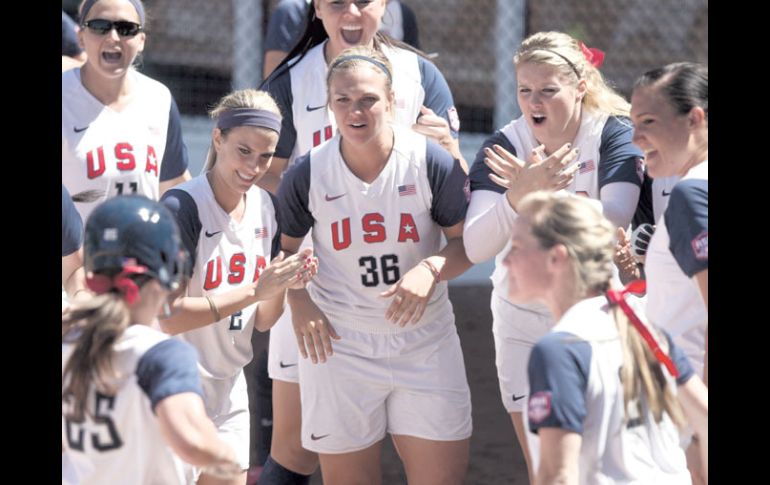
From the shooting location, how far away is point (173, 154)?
4527 mm

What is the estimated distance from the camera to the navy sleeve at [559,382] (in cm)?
251

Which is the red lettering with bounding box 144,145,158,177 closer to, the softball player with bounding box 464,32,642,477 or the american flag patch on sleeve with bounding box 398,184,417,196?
the american flag patch on sleeve with bounding box 398,184,417,196

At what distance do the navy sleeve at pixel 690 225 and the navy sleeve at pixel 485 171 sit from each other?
35.7 inches

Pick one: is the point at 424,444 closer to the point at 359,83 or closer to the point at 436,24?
the point at 359,83

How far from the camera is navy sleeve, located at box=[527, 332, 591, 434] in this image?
251 cm

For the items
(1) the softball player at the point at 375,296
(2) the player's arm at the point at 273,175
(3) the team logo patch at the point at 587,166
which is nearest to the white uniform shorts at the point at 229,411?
(1) the softball player at the point at 375,296

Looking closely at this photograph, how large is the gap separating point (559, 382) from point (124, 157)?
227cm

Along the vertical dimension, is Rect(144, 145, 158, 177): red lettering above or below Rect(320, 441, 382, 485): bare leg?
above

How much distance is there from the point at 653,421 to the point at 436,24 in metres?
8.79

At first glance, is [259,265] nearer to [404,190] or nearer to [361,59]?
[404,190]

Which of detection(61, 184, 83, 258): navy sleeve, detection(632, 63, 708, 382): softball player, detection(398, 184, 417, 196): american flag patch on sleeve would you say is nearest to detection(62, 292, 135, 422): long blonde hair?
detection(61, 184, 83, 258): navy sleeve

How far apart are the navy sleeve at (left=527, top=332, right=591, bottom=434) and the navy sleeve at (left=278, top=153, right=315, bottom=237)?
1.48 m
